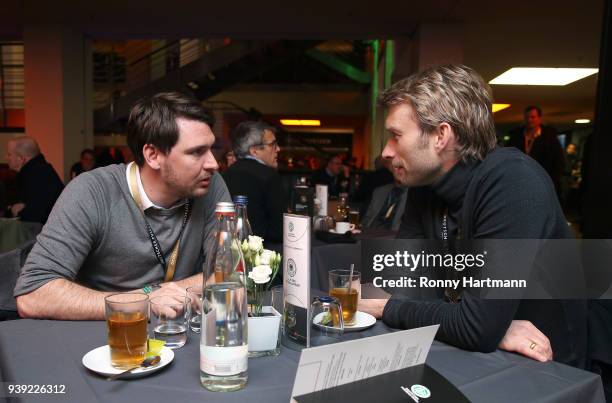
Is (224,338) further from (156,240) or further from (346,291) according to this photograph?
(156,240)

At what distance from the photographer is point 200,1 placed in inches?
210

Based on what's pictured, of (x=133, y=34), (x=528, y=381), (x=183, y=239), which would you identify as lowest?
(x=528, y=381)

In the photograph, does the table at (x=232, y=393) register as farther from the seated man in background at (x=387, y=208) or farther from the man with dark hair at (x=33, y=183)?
the man with dark hair at (x=33, y=183)

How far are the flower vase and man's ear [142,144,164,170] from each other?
0.82m

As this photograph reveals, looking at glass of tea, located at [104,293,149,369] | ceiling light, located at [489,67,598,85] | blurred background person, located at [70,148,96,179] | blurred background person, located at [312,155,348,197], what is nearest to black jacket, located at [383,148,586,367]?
glass of tea, located at [104,293,149,369]

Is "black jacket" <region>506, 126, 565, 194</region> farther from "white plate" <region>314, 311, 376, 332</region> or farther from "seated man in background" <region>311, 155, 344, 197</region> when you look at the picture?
"white plate" <region>314, 311, 376, 332</region>

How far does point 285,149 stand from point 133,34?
34.1 ft

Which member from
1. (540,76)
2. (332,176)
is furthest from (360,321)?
(540,76)

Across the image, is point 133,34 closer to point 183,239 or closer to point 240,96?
point 183,239

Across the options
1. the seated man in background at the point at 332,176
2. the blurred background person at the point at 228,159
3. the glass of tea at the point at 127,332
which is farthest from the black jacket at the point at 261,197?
the seated man in background at the point at 332,176

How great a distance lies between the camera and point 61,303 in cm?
118

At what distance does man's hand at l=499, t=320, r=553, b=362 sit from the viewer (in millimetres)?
976

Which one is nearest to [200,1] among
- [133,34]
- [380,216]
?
[133,34]

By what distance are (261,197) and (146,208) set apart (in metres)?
1.64
